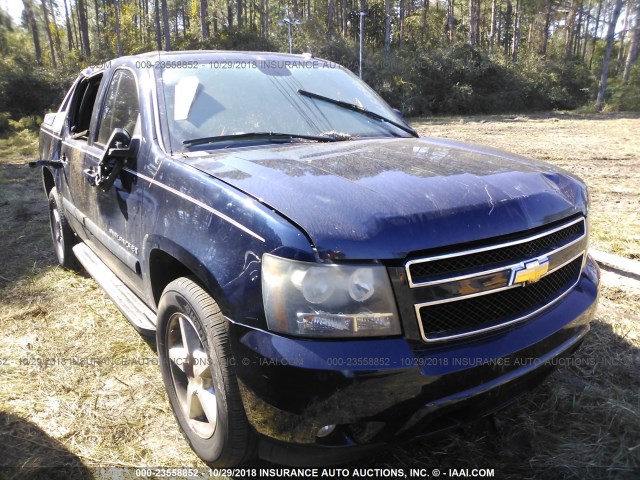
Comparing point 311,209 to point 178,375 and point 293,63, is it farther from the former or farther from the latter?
point 293,63

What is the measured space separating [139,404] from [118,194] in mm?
1176

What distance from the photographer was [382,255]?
1663 millimetres

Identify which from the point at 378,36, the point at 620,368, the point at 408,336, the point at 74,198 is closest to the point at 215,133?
the point at 408,336

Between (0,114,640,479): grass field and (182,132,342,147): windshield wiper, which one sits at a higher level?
(182,132,342,147): windshield wiper

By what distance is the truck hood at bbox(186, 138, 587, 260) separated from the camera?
1.69 m

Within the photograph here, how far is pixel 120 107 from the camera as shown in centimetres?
312

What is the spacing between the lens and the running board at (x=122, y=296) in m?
2.58

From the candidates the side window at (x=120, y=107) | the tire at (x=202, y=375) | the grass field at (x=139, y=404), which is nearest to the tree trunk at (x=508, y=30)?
the grass field at (x=139, y=404)

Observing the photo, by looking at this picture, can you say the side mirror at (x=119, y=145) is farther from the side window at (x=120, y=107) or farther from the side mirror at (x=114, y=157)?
the side window at (x=120, y=107)

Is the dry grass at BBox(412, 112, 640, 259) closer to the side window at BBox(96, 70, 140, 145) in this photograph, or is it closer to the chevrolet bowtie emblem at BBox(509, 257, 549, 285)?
the chevrolet bowtie emblem at BBox(509, 257, 549, 285)

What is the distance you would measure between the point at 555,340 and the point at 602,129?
19185mm

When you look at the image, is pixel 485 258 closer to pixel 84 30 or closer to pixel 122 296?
pixel 122 296

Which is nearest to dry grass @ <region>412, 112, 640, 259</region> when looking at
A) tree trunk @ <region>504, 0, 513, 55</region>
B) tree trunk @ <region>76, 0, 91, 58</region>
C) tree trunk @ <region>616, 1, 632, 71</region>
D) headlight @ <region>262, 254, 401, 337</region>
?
headlight @ <region>262, 254, 401, 337</region>

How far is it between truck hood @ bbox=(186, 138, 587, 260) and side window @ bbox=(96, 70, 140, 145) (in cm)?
80
